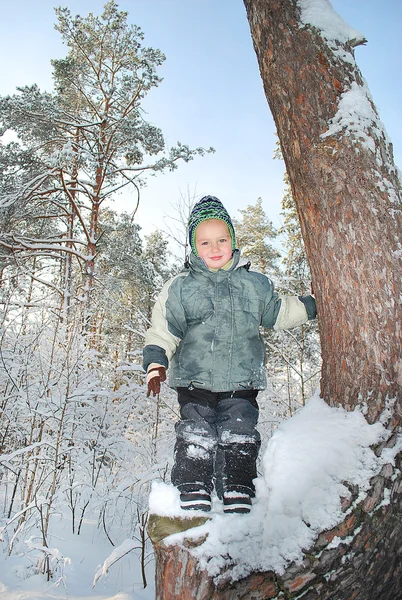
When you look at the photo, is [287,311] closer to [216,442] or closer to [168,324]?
[168,324]

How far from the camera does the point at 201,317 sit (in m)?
2.12

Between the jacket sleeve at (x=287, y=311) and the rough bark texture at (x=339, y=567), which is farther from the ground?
the jacket sleeve at (x=287, y=311)

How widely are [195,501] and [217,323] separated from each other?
3.12 feet

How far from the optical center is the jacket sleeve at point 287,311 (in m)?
2.06

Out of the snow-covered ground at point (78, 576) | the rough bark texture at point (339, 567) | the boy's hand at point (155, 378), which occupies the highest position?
the boy's hand at point (155, 378)

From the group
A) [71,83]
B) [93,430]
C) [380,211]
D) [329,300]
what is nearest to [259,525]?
[329,300]

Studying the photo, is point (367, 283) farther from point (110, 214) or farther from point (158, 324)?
point (110, 214)

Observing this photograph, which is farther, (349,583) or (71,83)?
(71,83)

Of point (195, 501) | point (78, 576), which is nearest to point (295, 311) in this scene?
point (195, 501)

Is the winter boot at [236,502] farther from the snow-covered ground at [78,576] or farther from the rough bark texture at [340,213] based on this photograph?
the snow-covered ground at [78,576]

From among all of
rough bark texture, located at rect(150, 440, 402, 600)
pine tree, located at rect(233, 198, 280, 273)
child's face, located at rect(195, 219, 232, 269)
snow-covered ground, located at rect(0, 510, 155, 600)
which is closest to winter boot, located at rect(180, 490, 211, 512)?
rough bark texture, located at rect(150, 440, 402, 600)

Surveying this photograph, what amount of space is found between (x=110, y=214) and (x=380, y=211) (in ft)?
65.5

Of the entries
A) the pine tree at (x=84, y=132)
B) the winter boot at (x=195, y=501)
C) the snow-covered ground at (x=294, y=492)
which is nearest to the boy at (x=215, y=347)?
the winter boot at (x=195, y=501)

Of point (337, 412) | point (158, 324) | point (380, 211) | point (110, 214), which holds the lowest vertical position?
point (337, 412)
